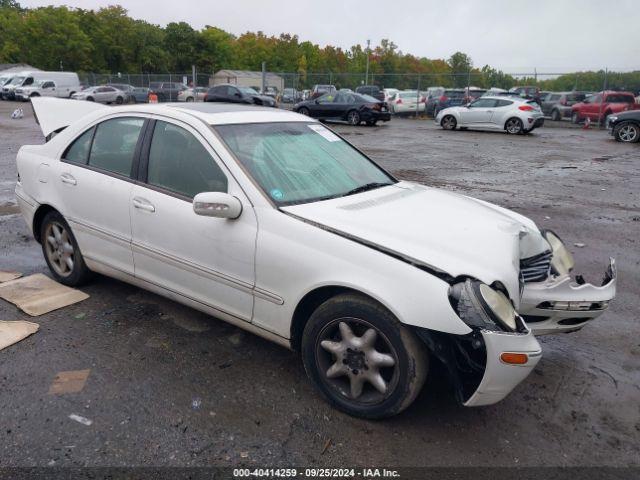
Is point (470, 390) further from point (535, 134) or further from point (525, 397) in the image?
point (535, 134)

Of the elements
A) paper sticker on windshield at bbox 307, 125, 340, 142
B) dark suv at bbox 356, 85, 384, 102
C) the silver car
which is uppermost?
dark suv at bbox 356, 85, 384, 102

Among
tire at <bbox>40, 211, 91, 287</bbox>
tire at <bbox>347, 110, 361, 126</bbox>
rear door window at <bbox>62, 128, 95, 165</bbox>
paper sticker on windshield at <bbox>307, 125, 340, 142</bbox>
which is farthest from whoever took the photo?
tire at <bbox>347, 110, 361, 126</bbox>

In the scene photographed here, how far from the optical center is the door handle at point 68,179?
4.27 metres

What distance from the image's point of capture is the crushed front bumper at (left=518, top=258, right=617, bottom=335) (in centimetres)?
319

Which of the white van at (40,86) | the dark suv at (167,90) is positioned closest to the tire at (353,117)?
the dark suv at (167,90)

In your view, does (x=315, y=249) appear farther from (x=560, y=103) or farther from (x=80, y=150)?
(x=560, y=103)

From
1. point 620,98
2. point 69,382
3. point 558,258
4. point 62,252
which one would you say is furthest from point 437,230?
point 620,98

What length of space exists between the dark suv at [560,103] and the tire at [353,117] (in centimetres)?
1115

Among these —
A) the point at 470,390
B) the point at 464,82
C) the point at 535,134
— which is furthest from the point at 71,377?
the point at 464,82

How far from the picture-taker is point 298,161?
12.3 ft

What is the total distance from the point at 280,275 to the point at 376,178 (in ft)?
4.64

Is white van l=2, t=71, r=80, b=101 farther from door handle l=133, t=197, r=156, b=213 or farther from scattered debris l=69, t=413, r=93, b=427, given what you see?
scattered debris l=69, t=413, r=93, b=427

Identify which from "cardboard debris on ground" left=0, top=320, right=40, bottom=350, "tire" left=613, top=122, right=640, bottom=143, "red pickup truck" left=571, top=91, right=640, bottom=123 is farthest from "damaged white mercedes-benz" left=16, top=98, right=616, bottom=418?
"red pickup truck" left=571, top=91, right=640, bottom=123

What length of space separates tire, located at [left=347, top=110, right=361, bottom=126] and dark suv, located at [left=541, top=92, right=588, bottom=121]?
11147 mm
